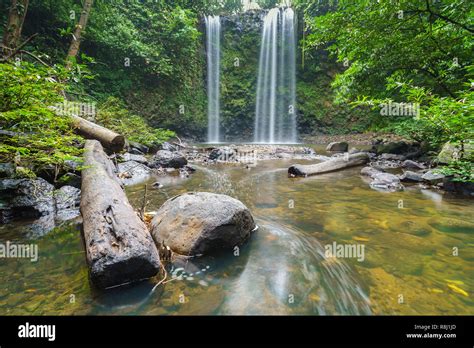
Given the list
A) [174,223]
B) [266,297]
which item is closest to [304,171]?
[174,223]

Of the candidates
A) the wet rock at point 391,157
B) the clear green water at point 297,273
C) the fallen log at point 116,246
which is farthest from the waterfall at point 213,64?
the fallen log at point 116,246

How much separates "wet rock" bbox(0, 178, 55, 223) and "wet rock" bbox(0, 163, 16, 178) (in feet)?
0.34

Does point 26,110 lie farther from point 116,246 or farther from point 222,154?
point 222,154

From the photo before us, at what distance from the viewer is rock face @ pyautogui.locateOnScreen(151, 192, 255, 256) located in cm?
281

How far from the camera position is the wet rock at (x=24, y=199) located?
12.0ft

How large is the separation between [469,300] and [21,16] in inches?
378

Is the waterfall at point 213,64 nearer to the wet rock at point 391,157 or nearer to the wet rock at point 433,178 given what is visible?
→ the wet rock at point 391,157

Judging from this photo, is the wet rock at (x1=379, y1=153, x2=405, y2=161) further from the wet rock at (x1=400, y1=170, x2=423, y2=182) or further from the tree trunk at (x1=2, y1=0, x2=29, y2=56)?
Result: the tree trunk at (x1=2, y1=0, x2=29, y2=56)

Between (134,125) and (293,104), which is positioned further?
(293,104)

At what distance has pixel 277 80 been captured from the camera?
25.2 meters

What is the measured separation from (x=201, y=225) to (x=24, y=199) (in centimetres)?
298

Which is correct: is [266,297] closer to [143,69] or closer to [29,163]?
[29,163]

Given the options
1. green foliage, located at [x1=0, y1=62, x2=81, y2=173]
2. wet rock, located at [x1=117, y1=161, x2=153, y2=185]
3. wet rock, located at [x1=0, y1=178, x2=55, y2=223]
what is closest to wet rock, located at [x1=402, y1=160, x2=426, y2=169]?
wet rock, located at [x1=117, y1=161, x2=153, y2=185]

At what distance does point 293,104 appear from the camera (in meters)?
25.2
